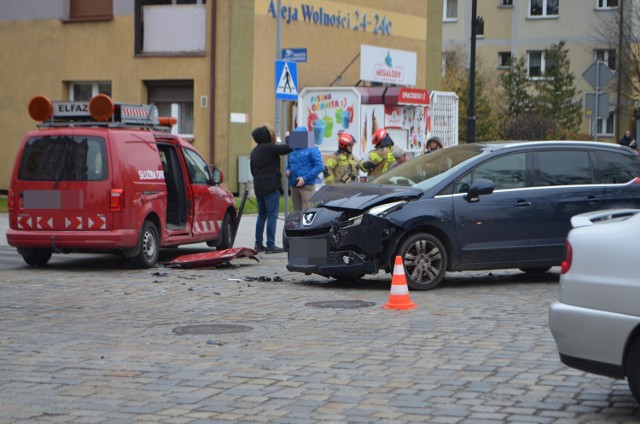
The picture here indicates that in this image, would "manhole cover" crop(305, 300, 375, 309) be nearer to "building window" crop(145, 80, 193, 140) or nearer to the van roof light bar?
the van roof light bar

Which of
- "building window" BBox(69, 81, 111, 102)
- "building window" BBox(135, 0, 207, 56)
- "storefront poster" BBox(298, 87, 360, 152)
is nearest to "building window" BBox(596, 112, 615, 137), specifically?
"storefront poster" BBox(298, 87, 360, 152)

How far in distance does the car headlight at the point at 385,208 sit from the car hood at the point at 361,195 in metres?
0.05

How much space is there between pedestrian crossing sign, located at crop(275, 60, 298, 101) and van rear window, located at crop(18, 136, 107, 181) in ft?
19.2

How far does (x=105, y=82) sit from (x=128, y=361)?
26488 millimetres

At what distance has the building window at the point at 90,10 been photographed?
3397 cm

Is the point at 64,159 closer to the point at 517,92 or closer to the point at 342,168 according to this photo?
the point at 342,168

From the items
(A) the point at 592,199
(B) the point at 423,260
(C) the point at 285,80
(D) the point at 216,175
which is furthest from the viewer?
(C) the point at 285,80

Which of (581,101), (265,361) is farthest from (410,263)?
(581,101)

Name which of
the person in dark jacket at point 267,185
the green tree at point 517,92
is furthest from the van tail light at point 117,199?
the green tree at point 517,92

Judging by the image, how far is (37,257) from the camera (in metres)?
16.1

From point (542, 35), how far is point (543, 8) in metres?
1.49

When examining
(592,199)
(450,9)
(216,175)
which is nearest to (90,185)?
(216,175)

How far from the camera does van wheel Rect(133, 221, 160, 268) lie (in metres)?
15.6

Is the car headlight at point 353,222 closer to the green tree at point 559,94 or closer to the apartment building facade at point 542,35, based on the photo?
the green tree at point 559,94
